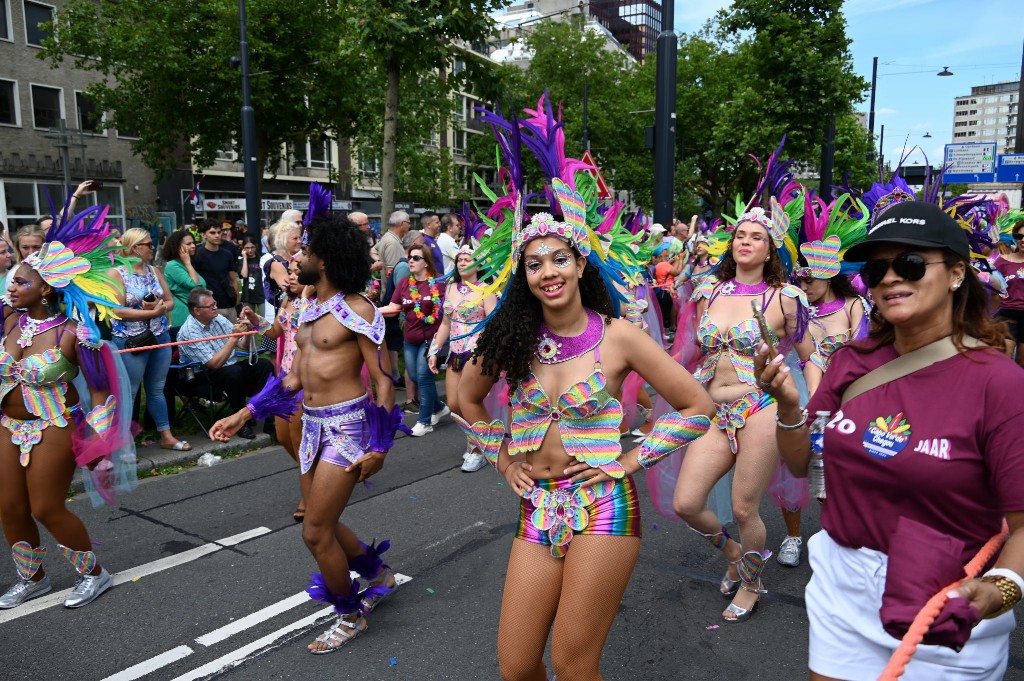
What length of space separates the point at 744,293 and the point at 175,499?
4573 millimetres

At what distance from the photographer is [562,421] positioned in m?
2.85

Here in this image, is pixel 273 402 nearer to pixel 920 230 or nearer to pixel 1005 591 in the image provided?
pixel 920 230

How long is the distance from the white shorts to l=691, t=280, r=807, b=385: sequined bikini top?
1.94m

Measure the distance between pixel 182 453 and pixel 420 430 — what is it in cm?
228

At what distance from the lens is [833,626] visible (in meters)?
2.16

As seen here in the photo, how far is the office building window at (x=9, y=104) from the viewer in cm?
2819

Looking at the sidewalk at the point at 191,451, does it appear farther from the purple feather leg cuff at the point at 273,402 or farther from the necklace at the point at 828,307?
the necklace at the point at 828,307

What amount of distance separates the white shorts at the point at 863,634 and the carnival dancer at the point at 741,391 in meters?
1.63

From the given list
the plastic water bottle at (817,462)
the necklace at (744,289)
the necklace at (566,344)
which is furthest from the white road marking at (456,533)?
the plastic water bottle at (817,462)

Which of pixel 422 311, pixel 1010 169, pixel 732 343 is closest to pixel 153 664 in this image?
pixel 732 343

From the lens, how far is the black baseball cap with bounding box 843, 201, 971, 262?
1995 mm

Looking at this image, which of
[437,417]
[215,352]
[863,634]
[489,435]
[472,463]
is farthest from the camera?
[437,417]

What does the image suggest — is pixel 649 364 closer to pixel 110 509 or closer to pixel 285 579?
pixel 285 579

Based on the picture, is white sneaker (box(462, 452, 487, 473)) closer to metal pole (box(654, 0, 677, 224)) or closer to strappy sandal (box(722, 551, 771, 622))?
strappy sandal (box(722, 551, 771, 622))
